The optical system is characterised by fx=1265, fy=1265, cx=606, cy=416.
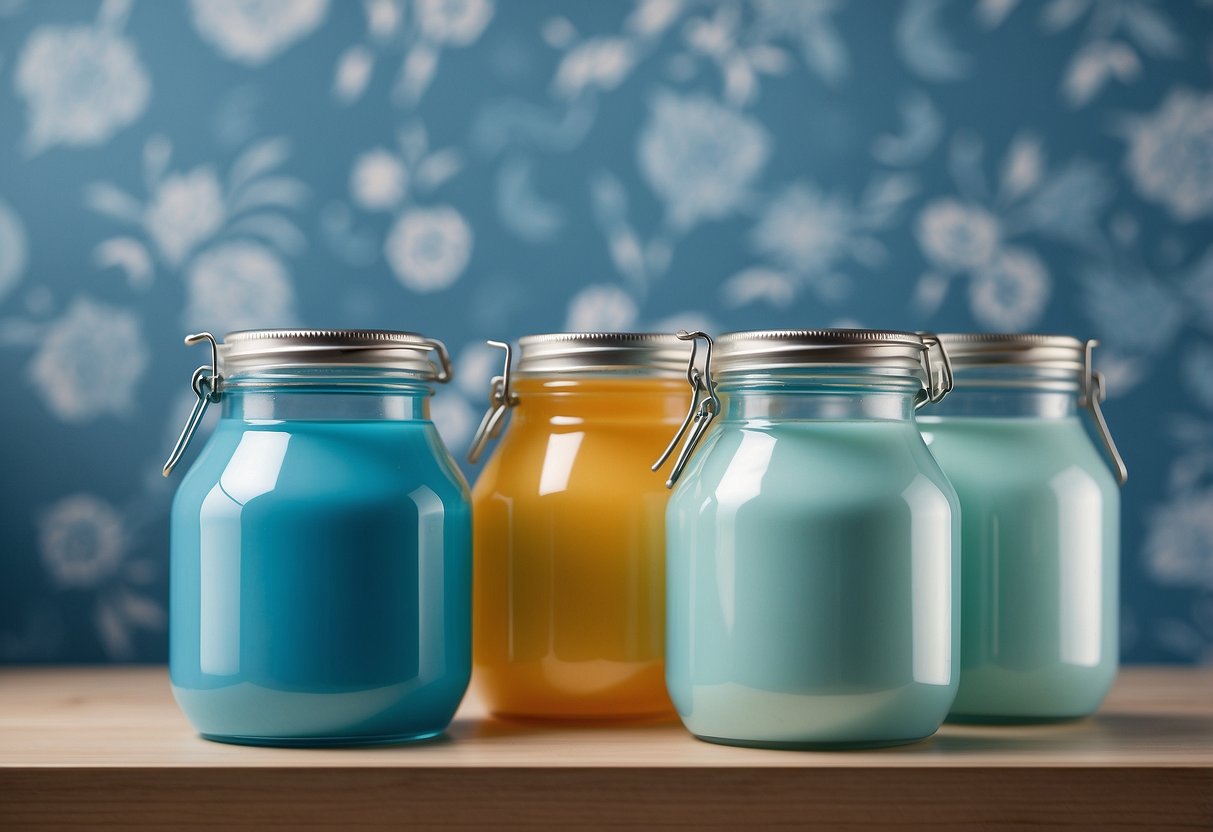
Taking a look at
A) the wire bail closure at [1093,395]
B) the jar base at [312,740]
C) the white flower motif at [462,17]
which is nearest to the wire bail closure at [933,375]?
the wire bail closure at [1093,395]

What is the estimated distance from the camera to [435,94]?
1.15m

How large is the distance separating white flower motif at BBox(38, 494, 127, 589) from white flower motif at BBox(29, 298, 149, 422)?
0.08 metres

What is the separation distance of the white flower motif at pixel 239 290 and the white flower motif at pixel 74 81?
0.16 metres

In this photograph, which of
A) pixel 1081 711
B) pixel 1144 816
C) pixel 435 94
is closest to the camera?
pixel 1144 816

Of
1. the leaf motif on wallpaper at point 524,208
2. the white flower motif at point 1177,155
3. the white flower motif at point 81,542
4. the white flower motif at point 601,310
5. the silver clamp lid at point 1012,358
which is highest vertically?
the white flower motif at point 1177,155

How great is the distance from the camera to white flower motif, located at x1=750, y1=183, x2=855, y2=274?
1152mm

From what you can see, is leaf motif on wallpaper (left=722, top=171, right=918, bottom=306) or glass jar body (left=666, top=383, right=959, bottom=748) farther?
leaf motif on wallpaper (left=722, top=171, right=918, bottom=306)

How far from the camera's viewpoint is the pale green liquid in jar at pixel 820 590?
26.3 inches

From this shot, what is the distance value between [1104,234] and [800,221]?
0.93 feet

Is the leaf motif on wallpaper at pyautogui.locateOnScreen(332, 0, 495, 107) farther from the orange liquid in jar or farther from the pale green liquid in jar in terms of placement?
the pale green liquid in jar

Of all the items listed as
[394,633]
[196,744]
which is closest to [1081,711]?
[394,633]

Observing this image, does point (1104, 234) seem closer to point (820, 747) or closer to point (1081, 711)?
point (1081, 711)

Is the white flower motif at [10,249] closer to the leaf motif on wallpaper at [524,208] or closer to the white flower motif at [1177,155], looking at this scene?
the leaf motif on wallpaper at [524,208]

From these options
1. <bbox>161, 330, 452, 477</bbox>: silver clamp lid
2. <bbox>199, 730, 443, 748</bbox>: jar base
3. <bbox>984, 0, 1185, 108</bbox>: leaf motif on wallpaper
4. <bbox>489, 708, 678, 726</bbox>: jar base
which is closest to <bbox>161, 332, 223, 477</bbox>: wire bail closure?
<bbox>161, 330, 452, 477</bbox>: silver clamp lid
